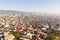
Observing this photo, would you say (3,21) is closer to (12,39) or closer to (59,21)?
(12,39)

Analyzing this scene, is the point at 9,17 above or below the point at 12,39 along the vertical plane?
above

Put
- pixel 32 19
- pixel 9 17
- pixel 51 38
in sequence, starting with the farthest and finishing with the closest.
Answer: pixel 9 17, pixel 32 19, pixel 51 38

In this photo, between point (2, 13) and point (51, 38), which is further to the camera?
point (2, 13)

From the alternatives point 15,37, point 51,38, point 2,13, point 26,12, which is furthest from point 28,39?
point 2,13

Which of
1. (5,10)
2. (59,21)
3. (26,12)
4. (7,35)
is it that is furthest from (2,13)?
(59,21)

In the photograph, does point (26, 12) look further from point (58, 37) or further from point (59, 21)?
point (58, 37)

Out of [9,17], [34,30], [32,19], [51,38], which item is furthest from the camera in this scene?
[9,17]
